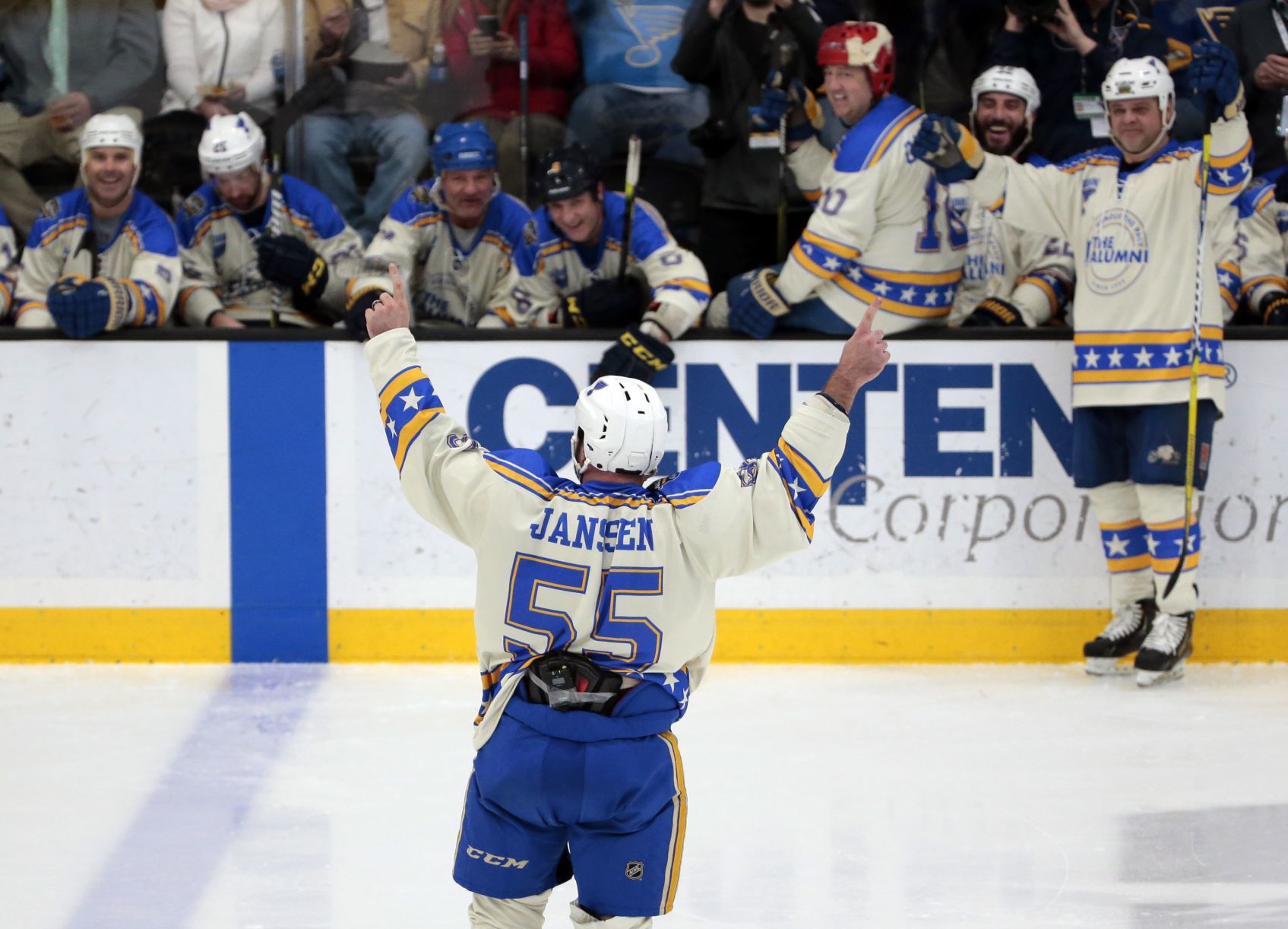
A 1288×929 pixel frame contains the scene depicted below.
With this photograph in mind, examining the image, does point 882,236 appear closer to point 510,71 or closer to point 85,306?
point 510,71

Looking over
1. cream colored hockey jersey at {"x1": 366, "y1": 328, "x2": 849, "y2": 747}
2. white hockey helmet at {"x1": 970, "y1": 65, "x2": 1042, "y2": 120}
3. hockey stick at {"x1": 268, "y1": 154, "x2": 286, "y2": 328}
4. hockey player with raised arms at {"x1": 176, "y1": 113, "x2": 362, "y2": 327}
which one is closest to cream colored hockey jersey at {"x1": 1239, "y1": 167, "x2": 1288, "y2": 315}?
white hockey helmet at {"x1": 970, "y1": 65, "x2": 1042, "y2": 120}

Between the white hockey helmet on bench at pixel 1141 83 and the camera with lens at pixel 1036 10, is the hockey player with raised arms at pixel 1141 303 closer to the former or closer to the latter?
the white hockey helmet on bench at pixel 1141 83

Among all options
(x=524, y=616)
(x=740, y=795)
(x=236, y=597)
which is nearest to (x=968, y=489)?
(x=740, y=795)

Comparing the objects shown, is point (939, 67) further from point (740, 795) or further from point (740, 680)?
point (740, 795)

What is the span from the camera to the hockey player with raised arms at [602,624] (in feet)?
7.54

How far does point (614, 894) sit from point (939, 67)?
3833mm

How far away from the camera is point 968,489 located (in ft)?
15.8

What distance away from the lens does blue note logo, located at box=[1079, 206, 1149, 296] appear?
453cm

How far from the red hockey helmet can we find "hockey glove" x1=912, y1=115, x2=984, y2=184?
307mm

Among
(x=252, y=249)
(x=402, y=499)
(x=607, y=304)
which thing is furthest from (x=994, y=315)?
(x=252, y=249)

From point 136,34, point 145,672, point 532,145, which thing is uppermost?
point 136,34

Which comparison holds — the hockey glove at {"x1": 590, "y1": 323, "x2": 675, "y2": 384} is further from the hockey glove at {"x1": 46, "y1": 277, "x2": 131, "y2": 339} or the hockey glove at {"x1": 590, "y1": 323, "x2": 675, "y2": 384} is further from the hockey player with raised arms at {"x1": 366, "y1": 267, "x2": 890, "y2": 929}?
the hockey player with raised arms at {"x1": 366, "y1": 267, "x2": 890, "y2": 929}

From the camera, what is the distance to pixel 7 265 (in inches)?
200

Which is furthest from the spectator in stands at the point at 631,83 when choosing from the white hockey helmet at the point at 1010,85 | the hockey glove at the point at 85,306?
the hockey glove at the point at 85,306
